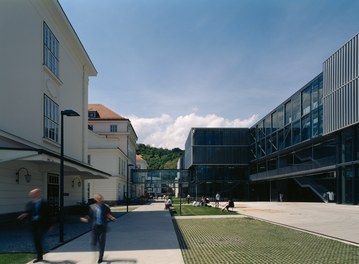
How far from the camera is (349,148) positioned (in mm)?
38344

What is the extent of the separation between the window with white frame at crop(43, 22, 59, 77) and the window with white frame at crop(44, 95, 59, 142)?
1.95 metres

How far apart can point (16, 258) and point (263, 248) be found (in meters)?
6.60

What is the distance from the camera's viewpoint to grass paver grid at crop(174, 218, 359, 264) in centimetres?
987

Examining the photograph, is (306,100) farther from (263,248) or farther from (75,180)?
(263,248)

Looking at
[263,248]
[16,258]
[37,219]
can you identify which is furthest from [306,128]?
[37,219]

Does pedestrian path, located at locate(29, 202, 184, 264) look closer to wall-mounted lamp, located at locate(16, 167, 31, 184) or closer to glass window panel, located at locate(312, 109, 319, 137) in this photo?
wall-mounted lamp, located at locate(16, 167, 31, 184)

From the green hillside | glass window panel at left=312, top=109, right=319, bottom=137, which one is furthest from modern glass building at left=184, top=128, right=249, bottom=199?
the green hillside

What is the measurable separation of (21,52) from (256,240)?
45.5ft

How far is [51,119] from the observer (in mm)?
24406

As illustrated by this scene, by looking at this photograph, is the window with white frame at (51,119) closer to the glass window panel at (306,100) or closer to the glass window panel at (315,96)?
the glass window panel at (315,96)

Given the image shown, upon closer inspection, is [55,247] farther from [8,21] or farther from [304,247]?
[8,21]

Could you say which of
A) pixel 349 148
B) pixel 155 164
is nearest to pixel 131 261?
pixel 349 148

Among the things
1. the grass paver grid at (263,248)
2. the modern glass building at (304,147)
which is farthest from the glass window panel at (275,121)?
the grass paver grid at (263,248)

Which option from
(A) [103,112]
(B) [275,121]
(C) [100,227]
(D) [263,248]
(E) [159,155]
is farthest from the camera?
(E) [159,155]
